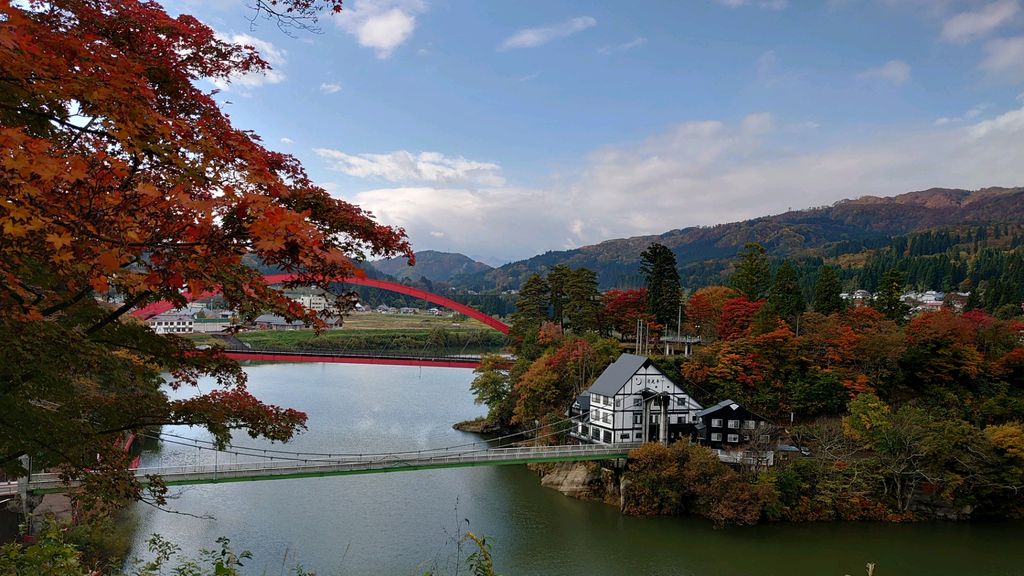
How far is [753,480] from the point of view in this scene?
40.8ft

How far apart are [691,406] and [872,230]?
153 m

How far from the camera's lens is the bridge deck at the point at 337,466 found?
383 inches

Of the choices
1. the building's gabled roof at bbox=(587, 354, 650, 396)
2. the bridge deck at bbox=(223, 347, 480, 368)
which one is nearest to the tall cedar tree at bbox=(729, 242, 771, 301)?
the building's gabled roof at bbox=(587, 354, 650, 396)

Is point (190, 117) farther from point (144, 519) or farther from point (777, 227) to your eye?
point (777, 227)

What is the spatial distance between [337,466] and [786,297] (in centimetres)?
1425

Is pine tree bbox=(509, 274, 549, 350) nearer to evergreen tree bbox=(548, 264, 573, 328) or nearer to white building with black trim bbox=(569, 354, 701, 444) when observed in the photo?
evergreen tree bbox=(548, 264, 573, 328)

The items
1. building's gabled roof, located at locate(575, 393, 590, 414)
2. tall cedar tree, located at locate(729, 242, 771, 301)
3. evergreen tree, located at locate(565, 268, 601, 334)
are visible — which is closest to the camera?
building's gabled roof, located at locate(575, 393, 590, 414)

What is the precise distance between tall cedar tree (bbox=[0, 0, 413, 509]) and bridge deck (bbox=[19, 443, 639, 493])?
20.0 feet

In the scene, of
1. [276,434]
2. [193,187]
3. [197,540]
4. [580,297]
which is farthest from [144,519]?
[580,297]

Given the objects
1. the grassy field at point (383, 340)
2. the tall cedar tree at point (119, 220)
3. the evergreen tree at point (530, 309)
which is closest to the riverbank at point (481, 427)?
the evergreen tree at point (530, 309)

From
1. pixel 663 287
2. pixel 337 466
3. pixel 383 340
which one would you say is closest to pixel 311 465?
pixel 337 466

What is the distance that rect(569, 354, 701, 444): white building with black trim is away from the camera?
13.9m

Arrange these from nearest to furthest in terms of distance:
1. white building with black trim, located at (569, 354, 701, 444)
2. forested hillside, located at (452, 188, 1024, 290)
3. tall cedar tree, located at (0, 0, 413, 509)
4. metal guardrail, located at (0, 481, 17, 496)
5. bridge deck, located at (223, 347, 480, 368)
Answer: tall cedar tree, located at (0, 0, 413, 509), metal guardrail, located at (0, 481, 17, 496), white building with black trim, located at (569, 354, 701, 444), bridge deck, located at (223, 347, 480, 368), forested hillside, located at (452, 188, 1024, 290)

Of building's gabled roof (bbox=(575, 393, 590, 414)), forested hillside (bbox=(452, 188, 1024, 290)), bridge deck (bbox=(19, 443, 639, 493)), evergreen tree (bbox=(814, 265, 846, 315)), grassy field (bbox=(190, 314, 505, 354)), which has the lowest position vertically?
bridge deck (bbox=(19, 443, 639, 493))
